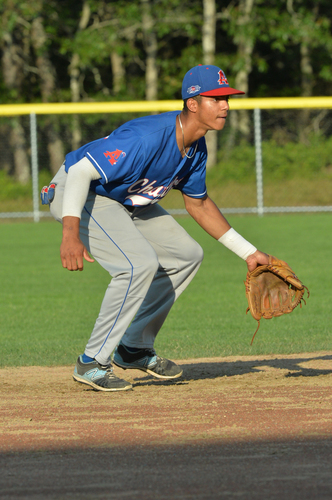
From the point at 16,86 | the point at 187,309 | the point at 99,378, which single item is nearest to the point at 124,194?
the point at 99,378

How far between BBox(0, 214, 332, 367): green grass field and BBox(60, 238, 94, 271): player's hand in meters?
1.56

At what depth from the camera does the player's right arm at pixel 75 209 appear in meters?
3.69

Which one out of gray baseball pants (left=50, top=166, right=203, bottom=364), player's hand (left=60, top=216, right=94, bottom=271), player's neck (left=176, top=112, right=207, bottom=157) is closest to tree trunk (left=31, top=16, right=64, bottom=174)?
gray baseball pants (left=50, top=166, right=203, bottom=364)

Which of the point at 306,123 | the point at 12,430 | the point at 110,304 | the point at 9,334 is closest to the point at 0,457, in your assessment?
the point at 12,430

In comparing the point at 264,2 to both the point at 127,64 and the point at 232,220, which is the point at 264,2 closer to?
the point at 127,64

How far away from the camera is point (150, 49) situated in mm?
22781

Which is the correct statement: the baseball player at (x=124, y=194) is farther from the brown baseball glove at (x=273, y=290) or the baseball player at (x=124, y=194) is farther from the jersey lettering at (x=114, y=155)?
the brown baseball glove at (x=273, y=290)

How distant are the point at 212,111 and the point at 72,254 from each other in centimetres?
114

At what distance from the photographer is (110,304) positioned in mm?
3986

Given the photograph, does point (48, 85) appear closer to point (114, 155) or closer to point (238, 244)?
point (238, 244)

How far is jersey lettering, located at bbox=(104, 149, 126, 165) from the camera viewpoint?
3.78m

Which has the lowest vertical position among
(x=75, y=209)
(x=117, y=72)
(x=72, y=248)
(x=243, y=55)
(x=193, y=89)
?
(x=72, y=248)

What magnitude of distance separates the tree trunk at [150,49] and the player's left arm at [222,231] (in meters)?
18.0

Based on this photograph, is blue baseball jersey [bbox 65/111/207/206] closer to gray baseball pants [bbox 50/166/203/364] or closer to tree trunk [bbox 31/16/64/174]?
gray baseball pants [bbox 50/166/203/364]
